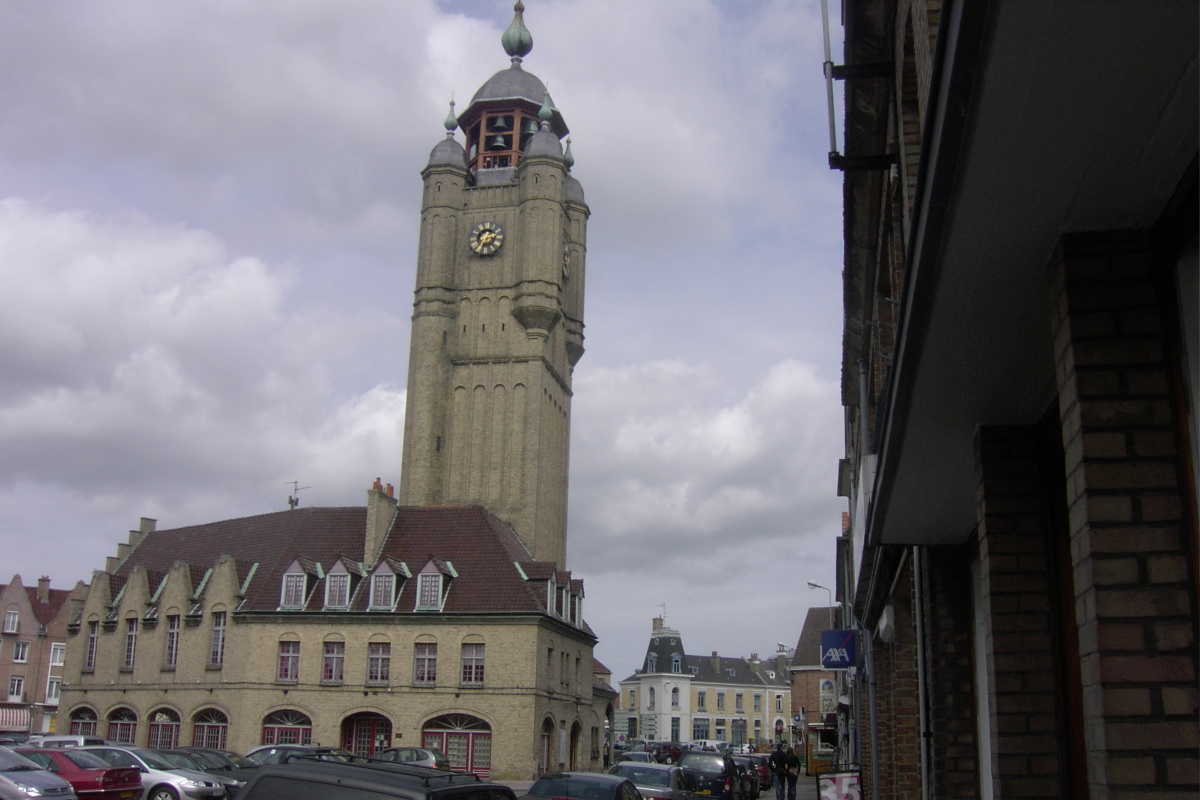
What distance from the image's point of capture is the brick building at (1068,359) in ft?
10.2

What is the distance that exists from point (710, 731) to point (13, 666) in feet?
205

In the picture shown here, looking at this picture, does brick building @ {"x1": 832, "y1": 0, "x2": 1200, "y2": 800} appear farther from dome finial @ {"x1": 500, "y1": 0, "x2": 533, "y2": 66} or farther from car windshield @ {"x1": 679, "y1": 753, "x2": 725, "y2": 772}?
dome finial @ {"x1": 500, "y1": 0, "x2": 533, "y2": 66}

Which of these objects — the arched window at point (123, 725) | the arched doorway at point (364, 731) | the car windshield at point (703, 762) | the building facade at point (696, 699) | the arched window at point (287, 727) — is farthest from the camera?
the building facade at point (696, 699)

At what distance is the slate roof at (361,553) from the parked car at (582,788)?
27.2m

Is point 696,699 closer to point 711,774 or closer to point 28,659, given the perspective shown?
point 28,659

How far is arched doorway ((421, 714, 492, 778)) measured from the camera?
4206cm

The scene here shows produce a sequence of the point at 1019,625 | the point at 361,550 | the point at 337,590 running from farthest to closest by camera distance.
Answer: the point at 361,550 < the point at 337,590 < the point at 1019,625

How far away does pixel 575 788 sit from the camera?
1542 cm

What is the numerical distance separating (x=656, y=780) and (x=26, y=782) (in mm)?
11061

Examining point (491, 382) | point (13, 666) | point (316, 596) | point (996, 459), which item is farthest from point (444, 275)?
point (996, 459)

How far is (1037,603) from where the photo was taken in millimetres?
5965

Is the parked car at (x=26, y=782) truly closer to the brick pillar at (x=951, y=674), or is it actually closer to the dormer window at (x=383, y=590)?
the brick pillar at (x=951, y=674)

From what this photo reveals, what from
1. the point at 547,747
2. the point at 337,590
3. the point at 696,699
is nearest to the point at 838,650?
the point at 547,747

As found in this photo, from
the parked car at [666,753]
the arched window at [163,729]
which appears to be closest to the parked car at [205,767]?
the arched window at [163,729]
